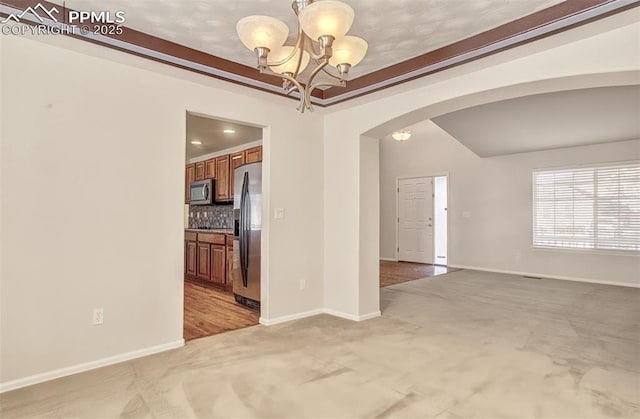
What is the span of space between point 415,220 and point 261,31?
770 cm

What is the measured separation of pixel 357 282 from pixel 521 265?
190 inches

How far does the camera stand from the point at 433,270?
7641mm

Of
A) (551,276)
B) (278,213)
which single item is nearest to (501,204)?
(551,276)

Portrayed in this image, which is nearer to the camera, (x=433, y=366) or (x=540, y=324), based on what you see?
(x=433, y=366)

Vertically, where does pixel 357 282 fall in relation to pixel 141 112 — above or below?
below

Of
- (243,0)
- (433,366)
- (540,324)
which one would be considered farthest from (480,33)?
(540,324)

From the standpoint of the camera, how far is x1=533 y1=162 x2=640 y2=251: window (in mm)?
6109

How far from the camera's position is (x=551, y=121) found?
5211 millimetres

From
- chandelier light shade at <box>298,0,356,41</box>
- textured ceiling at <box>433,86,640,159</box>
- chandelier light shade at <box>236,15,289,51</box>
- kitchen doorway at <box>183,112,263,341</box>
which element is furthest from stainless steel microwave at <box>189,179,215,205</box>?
chandelier light shade at <box>298,0,356,41</box>

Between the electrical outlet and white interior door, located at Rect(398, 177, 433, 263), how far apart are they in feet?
23.8

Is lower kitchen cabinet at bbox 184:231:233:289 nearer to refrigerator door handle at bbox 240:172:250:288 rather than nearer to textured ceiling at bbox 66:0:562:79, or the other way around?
refrigerator door handle at bbox 240:172:250:288

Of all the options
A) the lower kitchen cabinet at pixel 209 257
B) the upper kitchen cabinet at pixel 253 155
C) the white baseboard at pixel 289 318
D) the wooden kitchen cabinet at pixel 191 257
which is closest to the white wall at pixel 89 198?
the white baseboard at pixel 289 318

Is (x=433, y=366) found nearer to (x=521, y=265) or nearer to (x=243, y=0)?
(x=243, y=0)

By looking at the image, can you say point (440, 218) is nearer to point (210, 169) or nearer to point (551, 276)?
point (551, 276)
